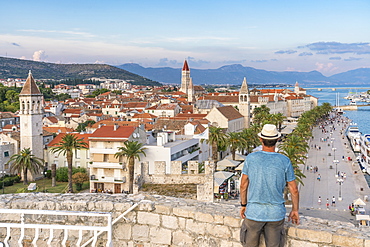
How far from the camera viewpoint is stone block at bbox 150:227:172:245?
5.65 m

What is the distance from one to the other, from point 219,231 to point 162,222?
85 centimetres

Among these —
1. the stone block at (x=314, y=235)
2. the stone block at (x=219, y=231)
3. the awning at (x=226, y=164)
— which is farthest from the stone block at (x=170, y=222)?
the awning at (x=226, y=164)

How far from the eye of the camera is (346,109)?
19188cm

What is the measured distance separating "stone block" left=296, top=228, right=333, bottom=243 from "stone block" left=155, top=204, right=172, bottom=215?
1.75 metres

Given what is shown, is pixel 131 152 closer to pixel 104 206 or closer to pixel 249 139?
pixel 249 139

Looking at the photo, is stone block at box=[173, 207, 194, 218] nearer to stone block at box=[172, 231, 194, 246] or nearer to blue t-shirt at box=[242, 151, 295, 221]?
stone block at box=[172, 231, 194, 246]

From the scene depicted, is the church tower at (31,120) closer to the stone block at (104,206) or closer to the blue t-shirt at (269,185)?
the stone block at (104,206)

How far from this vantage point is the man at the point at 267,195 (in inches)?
182

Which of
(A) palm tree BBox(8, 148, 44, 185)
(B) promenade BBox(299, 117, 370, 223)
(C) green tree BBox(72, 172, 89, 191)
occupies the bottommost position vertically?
(B) promenade BBox(299, 117, 370, 223)

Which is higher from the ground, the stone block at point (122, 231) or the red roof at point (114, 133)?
the stone block at point (122, 231)

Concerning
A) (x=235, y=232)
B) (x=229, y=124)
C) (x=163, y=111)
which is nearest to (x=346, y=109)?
(x=163, y=111)

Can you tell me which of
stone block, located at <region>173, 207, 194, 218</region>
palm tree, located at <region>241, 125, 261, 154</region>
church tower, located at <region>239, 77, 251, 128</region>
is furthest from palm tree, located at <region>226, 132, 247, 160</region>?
stone block, located at <region>173, 207, 194, 218</region>

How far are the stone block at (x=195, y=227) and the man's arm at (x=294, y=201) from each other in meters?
1.18

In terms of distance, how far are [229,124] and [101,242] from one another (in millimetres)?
61478
